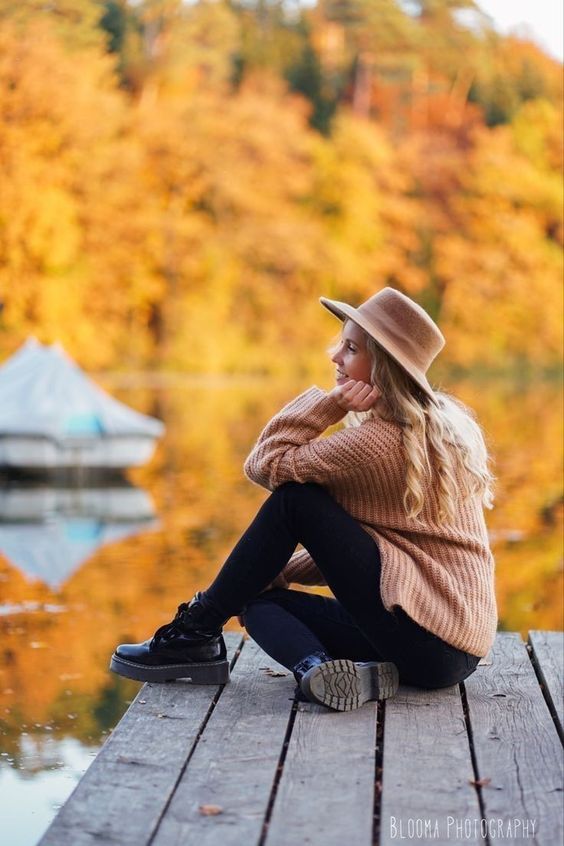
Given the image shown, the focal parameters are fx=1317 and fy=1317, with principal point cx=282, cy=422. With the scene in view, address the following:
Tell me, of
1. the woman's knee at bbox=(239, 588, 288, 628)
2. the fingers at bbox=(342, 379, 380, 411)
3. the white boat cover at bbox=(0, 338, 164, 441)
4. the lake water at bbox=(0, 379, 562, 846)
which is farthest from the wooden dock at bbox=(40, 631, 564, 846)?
the white boat cover at bbox=(0, 338, 164, 441)

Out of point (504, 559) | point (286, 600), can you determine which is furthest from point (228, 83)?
point (286, 600)

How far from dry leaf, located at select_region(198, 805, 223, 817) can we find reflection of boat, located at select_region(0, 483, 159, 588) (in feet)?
9.45

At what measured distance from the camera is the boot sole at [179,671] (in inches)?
93.1

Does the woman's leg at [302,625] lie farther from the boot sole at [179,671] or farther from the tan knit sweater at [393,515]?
the tan knit sweater at [393,515]

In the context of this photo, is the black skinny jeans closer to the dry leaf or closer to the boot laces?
the boot laces

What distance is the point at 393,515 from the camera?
2221 millimetres

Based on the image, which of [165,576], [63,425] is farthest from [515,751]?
[63,425]

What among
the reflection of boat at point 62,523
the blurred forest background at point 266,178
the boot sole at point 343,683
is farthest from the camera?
the blurred forest background at point 266,178

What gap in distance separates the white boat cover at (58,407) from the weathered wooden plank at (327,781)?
5628 mm

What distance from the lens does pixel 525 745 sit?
6.73 ft

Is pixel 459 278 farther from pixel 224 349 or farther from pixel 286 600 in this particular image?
pixel 286 600

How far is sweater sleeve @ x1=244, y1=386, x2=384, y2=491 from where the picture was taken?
2.18 metres

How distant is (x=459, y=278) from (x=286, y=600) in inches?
947

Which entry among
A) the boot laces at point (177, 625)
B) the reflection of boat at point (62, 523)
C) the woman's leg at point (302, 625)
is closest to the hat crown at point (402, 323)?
the woman's leg at point (302, 625)
